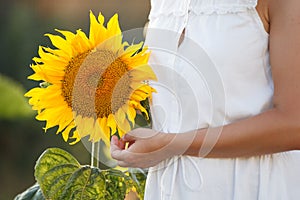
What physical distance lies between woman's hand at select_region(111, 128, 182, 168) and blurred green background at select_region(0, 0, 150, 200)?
148 inches

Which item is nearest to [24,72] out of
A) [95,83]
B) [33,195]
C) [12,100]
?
[12,100]

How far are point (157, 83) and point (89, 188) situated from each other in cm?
27

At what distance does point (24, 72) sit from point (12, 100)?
8.7 inches

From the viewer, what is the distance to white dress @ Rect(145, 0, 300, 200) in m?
Result: 1.22

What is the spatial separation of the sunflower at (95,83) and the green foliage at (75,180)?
128 millimetres

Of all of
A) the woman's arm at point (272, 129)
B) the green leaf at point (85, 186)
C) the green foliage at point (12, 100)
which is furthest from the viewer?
the green foliage at point (12, 100)

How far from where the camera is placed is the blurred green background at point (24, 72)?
511 centimetres

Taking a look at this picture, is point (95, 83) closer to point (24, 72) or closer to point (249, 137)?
point (249, 137)

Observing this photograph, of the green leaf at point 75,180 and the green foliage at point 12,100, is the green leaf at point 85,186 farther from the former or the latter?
the green foliage at point 12,100

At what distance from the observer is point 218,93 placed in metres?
1.23

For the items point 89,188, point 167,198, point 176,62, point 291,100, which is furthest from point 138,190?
point 291,100

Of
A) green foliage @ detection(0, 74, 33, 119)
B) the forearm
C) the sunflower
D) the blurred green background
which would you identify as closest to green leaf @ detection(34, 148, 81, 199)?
the sunflower

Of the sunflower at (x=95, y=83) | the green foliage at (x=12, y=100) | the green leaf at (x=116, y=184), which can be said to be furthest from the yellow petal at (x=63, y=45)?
the green foliage at (x=12, y=100)

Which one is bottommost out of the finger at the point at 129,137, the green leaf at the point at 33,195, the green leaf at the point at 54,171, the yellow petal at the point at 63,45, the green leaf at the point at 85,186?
the green leaf at the point at 33,195
